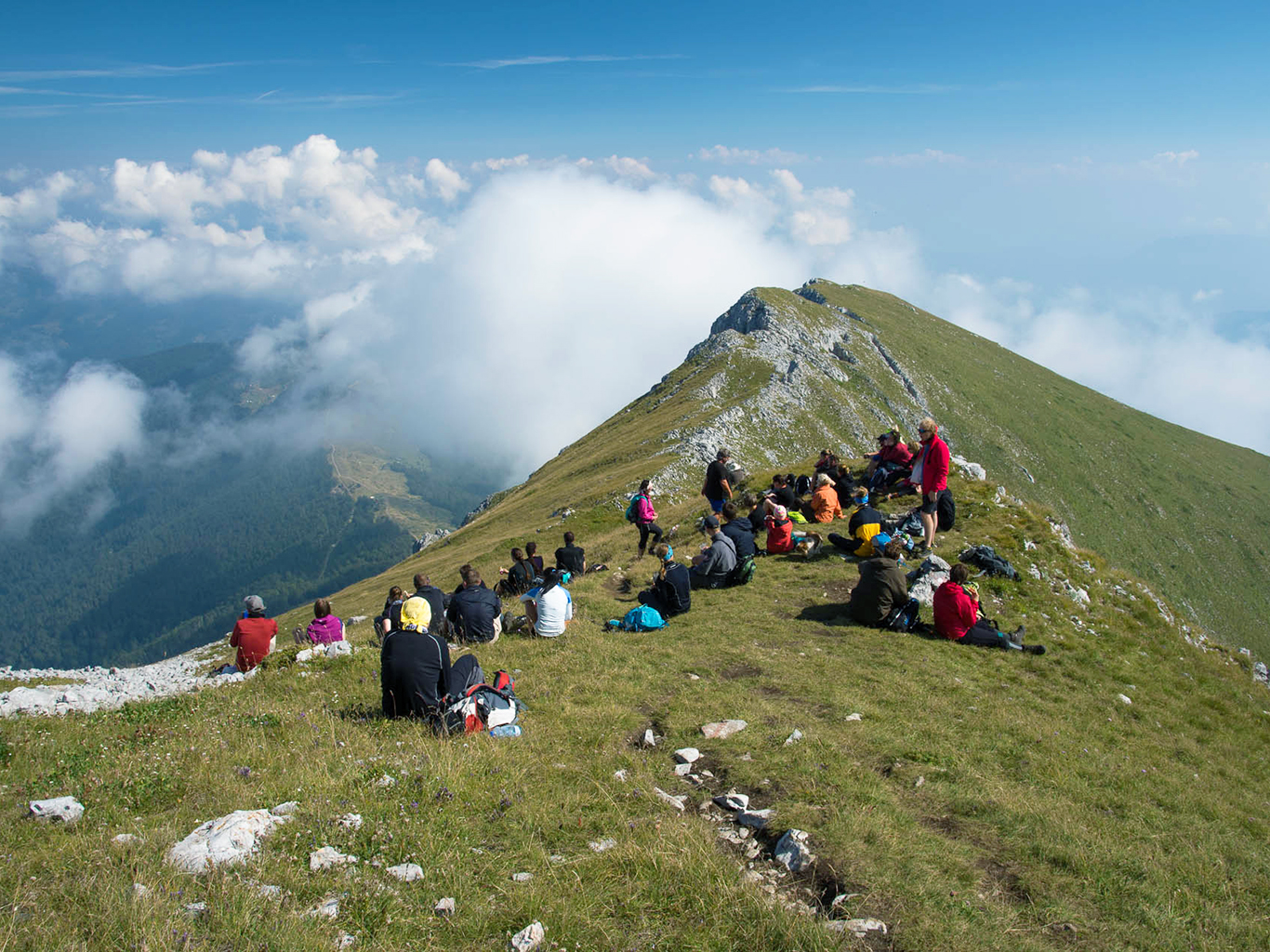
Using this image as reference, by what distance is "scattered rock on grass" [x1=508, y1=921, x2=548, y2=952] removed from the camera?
5.26 m

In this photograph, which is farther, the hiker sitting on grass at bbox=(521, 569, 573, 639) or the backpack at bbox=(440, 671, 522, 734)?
the hiker sitting on grass at bbox=(521, 569, 573, 639)

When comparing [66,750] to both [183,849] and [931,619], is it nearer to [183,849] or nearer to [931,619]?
[183,849]

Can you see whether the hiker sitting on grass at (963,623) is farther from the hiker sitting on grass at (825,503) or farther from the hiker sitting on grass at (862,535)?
the hiker sitting on grass at (825,503)

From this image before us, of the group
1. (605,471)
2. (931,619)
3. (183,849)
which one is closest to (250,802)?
(183,849)

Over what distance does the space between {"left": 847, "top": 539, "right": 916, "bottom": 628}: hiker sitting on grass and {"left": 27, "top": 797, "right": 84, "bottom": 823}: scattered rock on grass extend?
1569cm

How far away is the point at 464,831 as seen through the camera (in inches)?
270

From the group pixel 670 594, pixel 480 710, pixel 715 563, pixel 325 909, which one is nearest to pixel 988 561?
pixel 715 563

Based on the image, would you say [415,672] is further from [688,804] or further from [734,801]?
[734,801]

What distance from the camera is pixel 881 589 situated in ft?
53.0

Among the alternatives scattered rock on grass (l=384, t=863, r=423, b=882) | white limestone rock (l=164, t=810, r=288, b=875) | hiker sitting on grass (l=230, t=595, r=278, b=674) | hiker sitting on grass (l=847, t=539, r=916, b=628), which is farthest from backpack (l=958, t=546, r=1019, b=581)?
hiker sitting on grass (l=230, t=595, r=278, b=674)

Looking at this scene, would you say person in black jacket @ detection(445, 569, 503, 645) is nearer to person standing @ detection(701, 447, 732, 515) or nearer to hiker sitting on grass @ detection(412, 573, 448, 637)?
hiker sitting on grass @ detection(412, 573, 448, 637)

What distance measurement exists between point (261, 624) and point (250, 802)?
10.4 meters

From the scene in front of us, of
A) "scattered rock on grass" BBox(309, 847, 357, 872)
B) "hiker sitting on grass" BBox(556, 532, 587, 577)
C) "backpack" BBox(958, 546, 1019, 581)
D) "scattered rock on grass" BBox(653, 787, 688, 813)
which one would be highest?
"backpack" BBox(958, 546, 1019, 581)

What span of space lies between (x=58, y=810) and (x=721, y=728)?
29.2 feet
